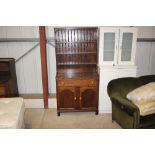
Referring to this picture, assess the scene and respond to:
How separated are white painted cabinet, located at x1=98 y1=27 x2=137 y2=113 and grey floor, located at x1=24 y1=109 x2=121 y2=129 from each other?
464 mm

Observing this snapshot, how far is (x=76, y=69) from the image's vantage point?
393 cm

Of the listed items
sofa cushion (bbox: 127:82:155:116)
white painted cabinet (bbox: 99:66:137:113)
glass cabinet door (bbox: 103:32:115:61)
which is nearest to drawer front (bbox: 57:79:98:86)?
white painted cabinet (bbox: 99:66:137:113)

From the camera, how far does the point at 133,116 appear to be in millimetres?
2709

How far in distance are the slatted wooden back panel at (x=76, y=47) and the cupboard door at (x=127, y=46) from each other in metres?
0.49

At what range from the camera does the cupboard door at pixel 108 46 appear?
3.51 meters

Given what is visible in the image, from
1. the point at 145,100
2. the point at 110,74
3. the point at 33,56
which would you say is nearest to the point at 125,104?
the point at 145,100

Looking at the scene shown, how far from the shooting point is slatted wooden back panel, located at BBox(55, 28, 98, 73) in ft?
12.0

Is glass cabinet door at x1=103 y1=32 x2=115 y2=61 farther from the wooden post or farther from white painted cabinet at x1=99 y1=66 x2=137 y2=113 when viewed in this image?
the wooden post

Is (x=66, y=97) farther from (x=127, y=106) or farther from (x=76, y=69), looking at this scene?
(x=127, y=106)

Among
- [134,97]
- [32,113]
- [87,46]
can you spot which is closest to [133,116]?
[134,97]
